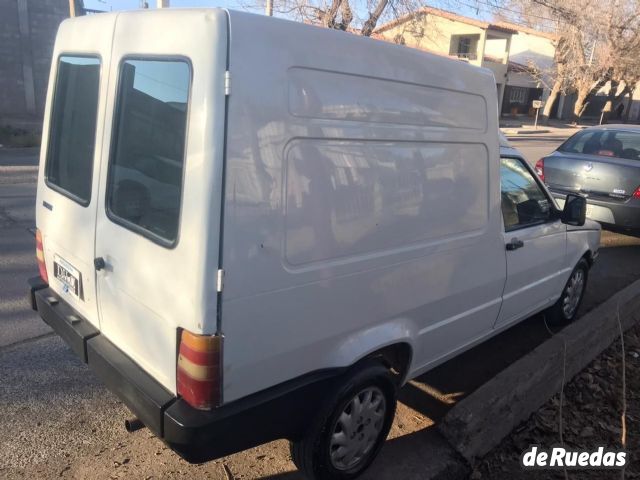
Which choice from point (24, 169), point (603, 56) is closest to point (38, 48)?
point (24, 169)

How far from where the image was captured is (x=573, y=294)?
15.6 ft

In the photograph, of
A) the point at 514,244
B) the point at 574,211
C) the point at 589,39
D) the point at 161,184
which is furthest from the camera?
the point at 589,39

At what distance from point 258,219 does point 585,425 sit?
2625mm

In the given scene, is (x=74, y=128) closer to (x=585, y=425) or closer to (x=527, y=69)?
(x=585, y=425)

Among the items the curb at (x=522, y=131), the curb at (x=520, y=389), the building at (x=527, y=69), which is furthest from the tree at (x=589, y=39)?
the curb at (x=520, y=389)

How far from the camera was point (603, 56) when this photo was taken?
33.0 meters

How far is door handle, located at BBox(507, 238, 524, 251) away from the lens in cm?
338

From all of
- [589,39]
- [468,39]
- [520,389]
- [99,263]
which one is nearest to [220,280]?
[99,263]

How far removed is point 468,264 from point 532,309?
4.34 ft

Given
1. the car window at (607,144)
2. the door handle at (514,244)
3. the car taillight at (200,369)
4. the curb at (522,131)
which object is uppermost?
the curb at (522,131)

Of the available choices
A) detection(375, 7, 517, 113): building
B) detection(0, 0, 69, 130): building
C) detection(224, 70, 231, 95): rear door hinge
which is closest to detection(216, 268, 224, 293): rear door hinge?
detection(224, 70, 231, 95): rear door hinge

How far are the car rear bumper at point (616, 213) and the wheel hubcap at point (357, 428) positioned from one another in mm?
5775
